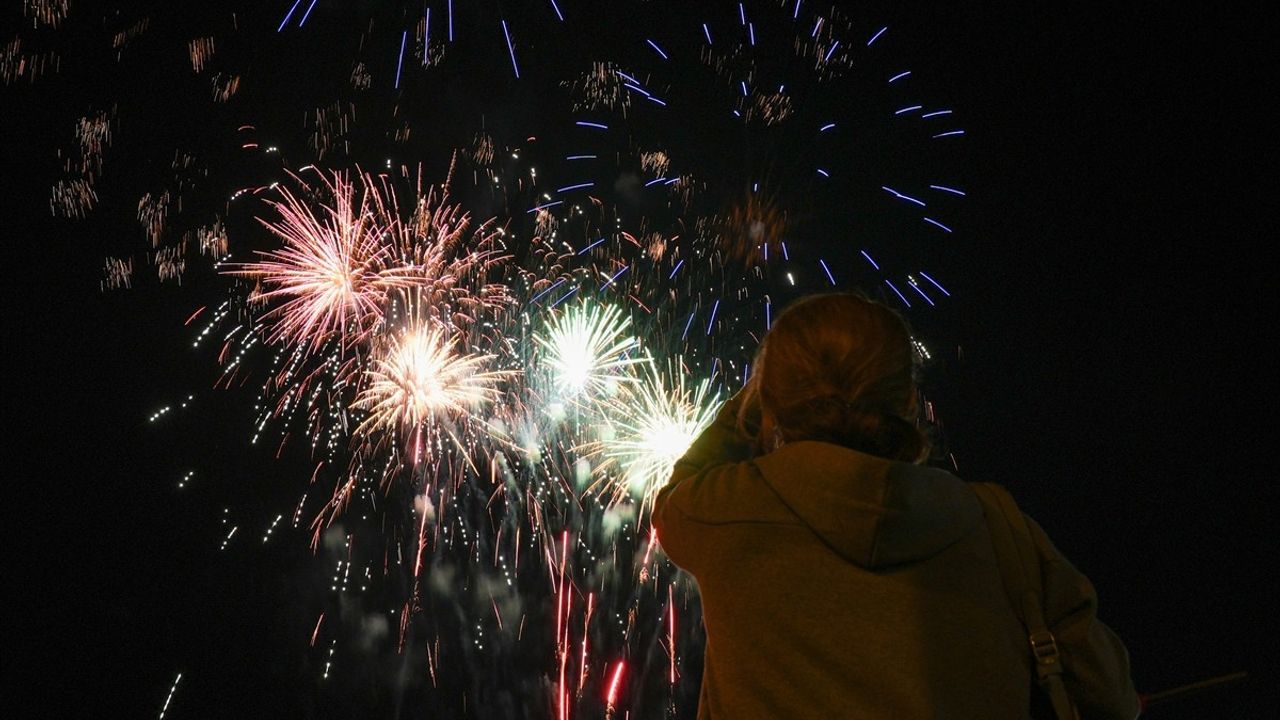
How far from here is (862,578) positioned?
132cm

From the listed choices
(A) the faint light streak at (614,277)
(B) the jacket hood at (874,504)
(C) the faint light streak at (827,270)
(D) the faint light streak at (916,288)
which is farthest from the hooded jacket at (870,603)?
(D) the faint light streak at (916,288)

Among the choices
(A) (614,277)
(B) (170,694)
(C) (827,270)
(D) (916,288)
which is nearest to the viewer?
(A) (614,277)

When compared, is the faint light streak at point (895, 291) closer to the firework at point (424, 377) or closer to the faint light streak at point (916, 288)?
the faint light streak at point (916, 288)

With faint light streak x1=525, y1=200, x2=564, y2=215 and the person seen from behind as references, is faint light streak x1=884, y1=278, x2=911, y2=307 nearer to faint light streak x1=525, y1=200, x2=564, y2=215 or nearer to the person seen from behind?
faint light streak x1=525, y1=200, x2=564, y2=215

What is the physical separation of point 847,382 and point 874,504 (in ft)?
1.00

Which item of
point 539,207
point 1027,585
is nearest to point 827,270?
point 539,207

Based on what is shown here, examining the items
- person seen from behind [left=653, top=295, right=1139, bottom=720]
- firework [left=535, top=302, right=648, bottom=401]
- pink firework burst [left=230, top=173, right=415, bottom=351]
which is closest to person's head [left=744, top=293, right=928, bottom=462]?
person seen from behind [left=653, top=295, right=1139, bottom=720]

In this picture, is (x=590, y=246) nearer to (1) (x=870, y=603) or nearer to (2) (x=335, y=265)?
(2) (x=335, y=265)

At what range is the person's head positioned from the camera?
4.93ft

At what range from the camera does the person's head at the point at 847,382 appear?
150 centimetres

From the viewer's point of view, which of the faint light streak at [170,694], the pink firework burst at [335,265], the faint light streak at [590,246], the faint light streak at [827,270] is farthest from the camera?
the faint light streak at [170,694]

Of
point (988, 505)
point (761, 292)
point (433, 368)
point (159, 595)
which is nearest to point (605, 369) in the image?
point (433, 368)

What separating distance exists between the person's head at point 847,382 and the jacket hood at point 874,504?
13cm

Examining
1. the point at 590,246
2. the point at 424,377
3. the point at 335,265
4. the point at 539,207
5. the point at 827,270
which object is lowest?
the point at 424,377
